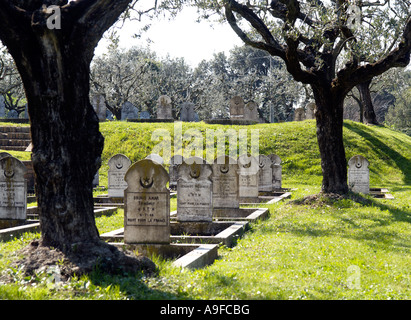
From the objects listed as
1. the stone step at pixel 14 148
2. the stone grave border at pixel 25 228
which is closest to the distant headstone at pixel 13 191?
the stone grave border at pixel 25 228

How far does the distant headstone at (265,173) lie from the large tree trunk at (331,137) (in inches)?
160

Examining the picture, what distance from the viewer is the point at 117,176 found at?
52.0ft

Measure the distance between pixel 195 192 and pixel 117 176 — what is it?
6.23 metres

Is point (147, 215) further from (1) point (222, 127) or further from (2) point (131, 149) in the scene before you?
(1) point (222, 127)

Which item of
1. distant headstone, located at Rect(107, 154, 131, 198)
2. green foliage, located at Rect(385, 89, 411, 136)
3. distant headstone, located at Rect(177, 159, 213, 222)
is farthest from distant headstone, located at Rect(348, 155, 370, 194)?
green foliage, located at Rect(385, 89, 411, 136)

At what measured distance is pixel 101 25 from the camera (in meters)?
6.27

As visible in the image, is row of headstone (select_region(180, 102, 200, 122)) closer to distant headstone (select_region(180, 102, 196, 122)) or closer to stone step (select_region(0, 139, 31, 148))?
distant headstone (select_region(180, 102, 196, 122))

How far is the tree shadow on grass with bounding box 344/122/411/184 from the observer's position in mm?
24759

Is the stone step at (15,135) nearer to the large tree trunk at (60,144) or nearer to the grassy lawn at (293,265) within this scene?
the grassy lawn at (293,265)

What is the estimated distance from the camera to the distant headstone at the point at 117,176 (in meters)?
15.8

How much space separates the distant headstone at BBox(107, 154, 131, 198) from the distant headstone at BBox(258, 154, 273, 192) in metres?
4.98
